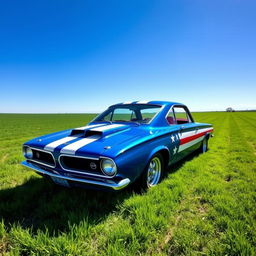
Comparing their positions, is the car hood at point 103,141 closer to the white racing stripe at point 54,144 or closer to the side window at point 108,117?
the white racing stripe at point 54,144

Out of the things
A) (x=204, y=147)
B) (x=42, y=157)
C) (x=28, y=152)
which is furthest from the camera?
(x=204, y=147)

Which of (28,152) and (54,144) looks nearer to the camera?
(54,144)

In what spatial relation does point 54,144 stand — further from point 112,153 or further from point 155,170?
point 155,170

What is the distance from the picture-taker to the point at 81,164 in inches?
86.0

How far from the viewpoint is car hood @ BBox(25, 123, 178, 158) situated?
200 cm

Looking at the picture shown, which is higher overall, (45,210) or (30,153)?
(30,153)

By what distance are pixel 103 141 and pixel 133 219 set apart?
1.09 m

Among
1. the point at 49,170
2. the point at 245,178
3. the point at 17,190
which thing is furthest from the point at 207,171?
the point at 17,190

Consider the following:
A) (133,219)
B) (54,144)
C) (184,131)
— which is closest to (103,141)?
(54,144)

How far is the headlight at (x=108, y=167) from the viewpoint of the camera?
1.92 meters

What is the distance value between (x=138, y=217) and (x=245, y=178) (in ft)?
8.85

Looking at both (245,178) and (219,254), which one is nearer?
(219,254)

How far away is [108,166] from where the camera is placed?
1.94 metres

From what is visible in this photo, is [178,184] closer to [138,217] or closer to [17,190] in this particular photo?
[138,217]
